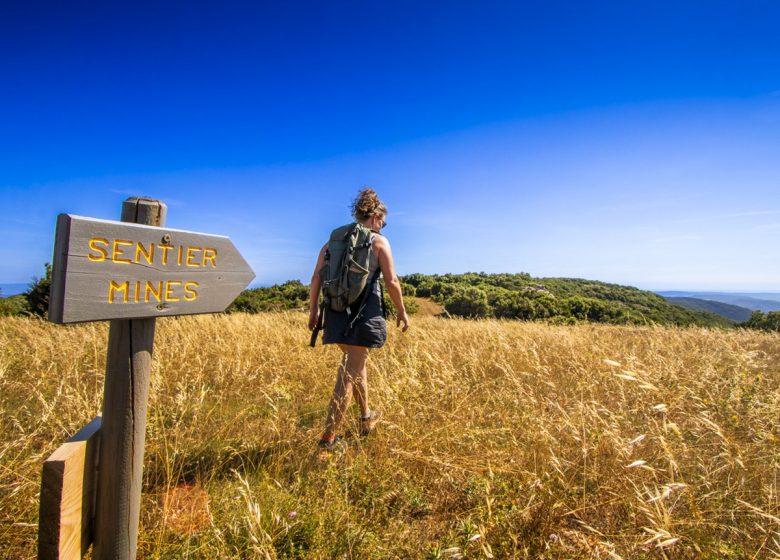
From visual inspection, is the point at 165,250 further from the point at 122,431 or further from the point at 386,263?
the point at 386,263

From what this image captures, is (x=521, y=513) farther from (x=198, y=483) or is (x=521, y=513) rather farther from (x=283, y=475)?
(x=198, y=483)

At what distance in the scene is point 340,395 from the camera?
8.94ft

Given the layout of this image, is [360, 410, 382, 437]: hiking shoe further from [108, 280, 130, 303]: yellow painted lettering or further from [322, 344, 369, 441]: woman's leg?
[108, 280, 130, 303]: yellow painted lettering

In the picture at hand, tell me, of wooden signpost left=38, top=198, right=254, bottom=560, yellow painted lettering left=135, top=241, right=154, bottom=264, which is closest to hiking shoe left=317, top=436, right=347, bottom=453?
wooden signpost left=38, top=198, right=254, bottom=560

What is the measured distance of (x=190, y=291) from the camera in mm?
1438

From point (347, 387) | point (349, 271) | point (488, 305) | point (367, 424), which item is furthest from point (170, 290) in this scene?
point (488, 305)

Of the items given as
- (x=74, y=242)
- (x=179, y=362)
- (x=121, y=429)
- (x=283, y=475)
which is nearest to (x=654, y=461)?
(x=283, y=475)

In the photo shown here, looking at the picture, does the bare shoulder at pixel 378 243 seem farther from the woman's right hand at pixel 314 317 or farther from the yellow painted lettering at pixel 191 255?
the yellow painted lettering at pixel 191 255

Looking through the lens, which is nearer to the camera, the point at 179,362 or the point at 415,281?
the point at 179,362

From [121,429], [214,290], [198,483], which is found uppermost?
[214,290]

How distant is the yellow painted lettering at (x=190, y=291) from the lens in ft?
4.67

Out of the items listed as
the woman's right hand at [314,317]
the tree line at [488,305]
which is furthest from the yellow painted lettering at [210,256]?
the tree line at [488,305]

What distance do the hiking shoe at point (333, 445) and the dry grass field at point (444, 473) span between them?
0.31ft

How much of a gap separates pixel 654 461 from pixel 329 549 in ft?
6.46
